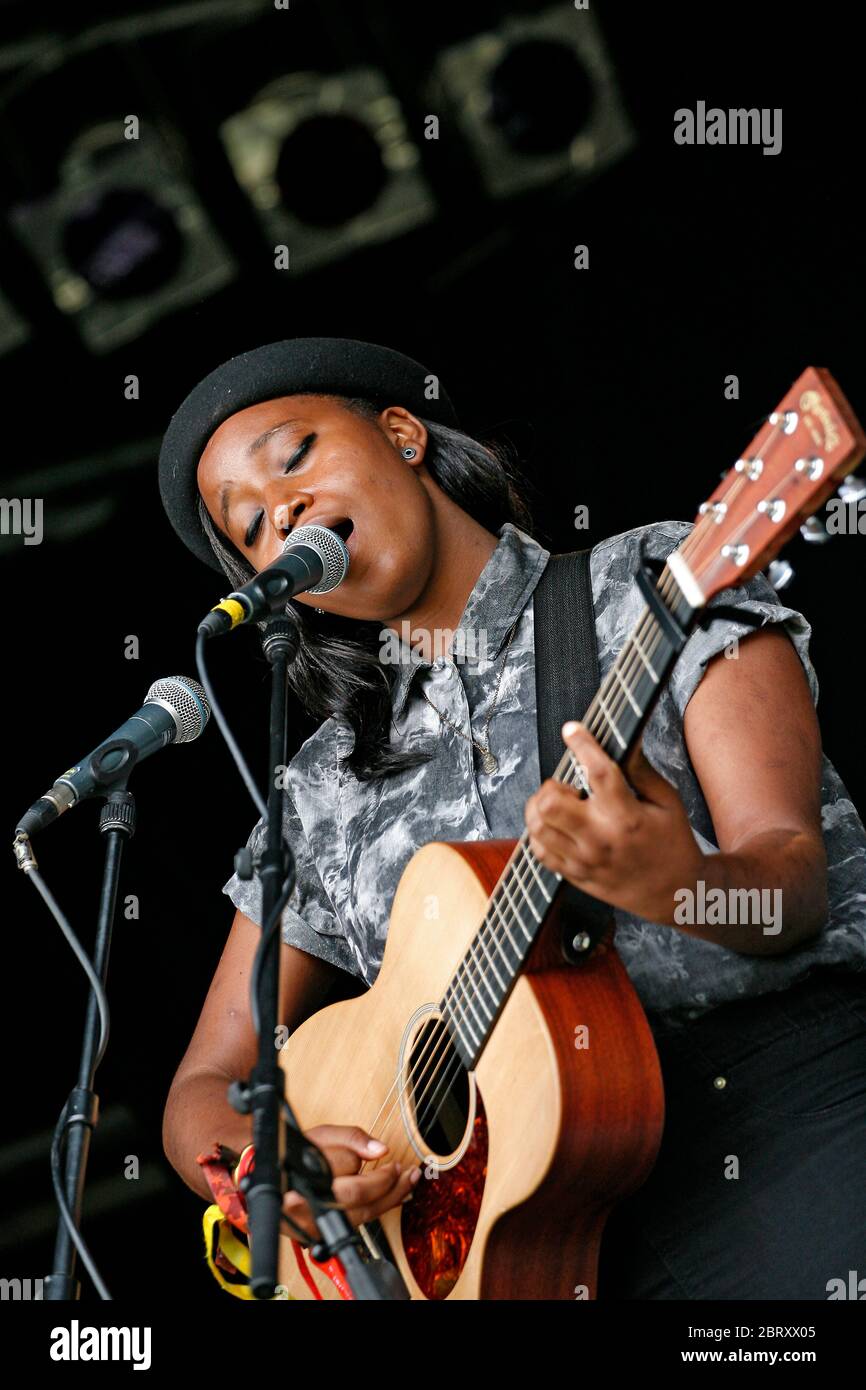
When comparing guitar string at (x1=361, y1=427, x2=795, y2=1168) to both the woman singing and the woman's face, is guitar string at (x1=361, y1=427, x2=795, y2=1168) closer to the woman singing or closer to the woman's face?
the woman singing

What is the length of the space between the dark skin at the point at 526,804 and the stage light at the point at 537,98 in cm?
99

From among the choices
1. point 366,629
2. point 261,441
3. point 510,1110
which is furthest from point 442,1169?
point 261,441

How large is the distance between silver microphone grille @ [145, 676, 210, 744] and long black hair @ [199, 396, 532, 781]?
480 mm

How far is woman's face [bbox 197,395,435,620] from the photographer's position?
2.36 meters

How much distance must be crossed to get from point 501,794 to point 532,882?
0.58 metres

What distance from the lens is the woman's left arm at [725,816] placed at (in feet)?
4.86

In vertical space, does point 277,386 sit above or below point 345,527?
above

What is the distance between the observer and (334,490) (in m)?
2.38

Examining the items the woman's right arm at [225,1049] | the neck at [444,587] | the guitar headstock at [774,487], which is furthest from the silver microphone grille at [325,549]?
the woman's right arm at [225,1049]

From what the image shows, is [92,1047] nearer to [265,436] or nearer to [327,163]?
[265,436]
